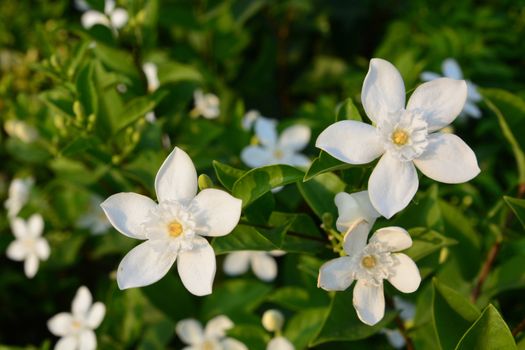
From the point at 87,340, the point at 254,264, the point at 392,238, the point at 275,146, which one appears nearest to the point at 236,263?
the point at 254,264

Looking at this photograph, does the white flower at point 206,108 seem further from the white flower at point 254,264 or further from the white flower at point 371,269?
the white flower at point 371,269

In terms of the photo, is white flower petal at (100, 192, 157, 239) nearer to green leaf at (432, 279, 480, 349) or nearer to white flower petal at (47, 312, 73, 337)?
green leaf at (432, 279, 480, 349)

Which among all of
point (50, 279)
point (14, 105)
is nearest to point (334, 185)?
point (14, 105)

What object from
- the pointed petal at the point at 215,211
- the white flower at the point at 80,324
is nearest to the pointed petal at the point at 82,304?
the white flower at the point at 80,324

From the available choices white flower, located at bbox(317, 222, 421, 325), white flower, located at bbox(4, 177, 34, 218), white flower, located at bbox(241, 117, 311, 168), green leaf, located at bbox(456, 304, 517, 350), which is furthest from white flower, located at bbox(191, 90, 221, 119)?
green leaf, located at bbox(456, 304, 517, 350)

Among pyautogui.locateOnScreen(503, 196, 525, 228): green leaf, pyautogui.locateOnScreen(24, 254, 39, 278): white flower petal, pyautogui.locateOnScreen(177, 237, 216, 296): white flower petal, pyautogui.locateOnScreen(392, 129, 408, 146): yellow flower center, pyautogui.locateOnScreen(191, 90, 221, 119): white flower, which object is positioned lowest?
pyautogui.locateOnScreen(24, 254, 39, 278): white flower petal
